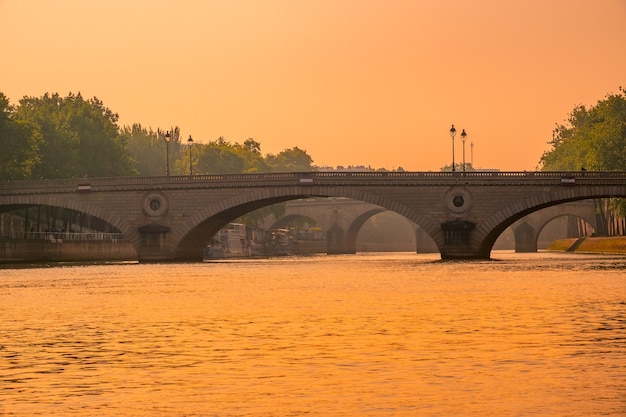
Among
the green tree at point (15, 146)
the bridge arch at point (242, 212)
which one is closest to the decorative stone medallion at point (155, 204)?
the bridge arch at point (242, 212)

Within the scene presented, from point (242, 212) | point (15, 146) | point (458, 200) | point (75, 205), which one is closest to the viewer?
point (458, 200)

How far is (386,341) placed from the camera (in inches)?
941

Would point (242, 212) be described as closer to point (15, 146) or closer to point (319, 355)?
point (15, 146)

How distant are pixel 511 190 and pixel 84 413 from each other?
79.7m

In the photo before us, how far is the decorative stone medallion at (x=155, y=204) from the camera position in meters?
101

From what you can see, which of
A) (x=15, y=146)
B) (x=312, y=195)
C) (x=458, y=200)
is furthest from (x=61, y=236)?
(x=458, y=200)

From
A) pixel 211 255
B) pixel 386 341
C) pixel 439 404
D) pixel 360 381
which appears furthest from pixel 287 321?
pixel 211 255

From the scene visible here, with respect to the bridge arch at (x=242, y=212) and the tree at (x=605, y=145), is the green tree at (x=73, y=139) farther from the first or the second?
the tree at (x=605, y=145)

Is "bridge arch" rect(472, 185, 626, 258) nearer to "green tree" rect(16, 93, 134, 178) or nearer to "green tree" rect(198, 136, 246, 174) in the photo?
"green tree" rect(16, 93, 134, 178)

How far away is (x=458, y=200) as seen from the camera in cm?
9469

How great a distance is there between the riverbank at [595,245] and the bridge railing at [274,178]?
18.4 metres

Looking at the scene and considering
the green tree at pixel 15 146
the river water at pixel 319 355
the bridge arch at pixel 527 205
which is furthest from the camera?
the green tree at pixel 15 146

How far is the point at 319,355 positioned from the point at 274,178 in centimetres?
7742

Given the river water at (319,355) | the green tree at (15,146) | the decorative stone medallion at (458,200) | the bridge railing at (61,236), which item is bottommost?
the river water at (319,355)
